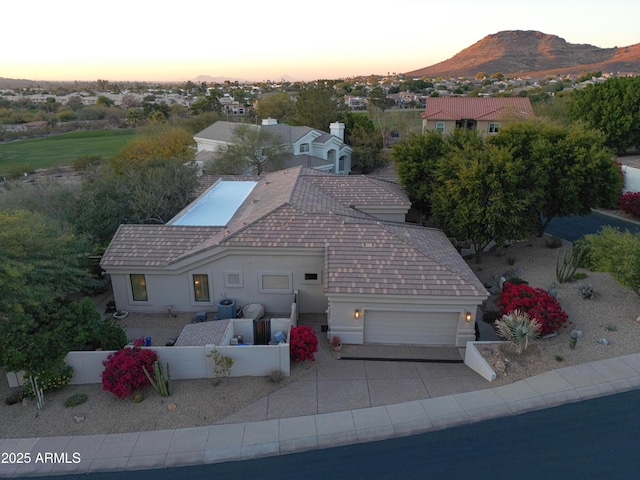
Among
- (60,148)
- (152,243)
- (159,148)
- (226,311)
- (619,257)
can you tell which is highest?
(159,148)

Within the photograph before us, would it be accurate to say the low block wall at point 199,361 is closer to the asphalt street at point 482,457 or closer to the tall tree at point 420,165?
the asphalt street at point 482,457

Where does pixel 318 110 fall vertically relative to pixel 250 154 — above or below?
above

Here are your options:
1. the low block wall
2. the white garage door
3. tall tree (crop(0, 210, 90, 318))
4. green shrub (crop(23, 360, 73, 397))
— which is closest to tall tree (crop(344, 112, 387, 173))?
the white garage door

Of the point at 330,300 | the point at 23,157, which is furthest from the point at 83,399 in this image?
the point at 23,157

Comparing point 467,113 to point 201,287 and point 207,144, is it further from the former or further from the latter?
point 201,287

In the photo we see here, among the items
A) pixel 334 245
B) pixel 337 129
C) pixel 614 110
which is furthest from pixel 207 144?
pixel 614 110

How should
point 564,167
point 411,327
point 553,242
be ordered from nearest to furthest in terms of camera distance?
point 411,327 → point 564,167 → point 553,242

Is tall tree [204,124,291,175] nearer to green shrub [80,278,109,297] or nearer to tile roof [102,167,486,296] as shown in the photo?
tile roof [102,167,486,296]

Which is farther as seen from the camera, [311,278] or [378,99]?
[378,99]
